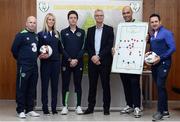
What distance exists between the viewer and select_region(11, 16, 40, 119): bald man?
5.48m

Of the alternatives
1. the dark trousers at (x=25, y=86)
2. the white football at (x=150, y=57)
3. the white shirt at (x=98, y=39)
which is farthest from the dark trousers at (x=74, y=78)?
the white football at (x=150, y=57)

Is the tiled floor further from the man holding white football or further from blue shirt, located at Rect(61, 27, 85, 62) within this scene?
blue shirt, located at Rect(61, 27, 85, 62)

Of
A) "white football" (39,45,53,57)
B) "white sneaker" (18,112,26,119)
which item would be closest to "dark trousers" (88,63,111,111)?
"white football" (39,45,53,57)

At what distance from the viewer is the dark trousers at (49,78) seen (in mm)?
5727

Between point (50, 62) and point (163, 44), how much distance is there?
168 centimetres

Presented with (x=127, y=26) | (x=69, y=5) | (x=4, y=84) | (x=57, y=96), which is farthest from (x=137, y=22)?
(x=4, y=84)

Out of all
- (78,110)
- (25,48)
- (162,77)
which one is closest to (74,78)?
(78,110)

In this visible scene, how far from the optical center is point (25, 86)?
5.53 metres

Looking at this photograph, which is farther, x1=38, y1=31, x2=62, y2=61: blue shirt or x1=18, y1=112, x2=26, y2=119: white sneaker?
x1=38, y1=31, x2=62, y2=61: blue shirt

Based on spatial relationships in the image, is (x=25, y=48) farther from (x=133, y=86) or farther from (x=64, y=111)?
(x=133, y=86)

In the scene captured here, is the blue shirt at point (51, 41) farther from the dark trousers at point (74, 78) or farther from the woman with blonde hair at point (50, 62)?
the dark trousers at point (74, 78)

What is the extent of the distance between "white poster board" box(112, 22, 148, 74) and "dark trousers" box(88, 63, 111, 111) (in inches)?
5.9

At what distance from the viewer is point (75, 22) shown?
583 cm

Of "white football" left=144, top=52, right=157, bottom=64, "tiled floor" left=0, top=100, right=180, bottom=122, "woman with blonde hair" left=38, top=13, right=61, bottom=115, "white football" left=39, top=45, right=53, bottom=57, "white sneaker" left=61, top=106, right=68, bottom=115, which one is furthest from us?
"white sneaker" left=61, top=106, right=68, bottom=115
